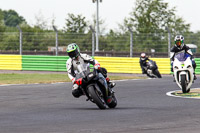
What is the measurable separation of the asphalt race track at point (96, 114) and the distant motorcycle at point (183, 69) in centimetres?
72

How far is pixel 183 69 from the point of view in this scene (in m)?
14.0

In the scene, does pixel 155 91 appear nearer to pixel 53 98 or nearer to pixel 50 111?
pixel 53 98

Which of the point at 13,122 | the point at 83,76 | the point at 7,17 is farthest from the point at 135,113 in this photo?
the point at 7,17

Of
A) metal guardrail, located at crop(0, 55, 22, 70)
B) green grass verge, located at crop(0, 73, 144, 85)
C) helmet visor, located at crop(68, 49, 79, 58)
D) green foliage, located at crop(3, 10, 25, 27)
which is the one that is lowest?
green grass verge, located at crop(0, 73, 144, 85)

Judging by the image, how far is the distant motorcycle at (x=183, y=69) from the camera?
1402 centimetres

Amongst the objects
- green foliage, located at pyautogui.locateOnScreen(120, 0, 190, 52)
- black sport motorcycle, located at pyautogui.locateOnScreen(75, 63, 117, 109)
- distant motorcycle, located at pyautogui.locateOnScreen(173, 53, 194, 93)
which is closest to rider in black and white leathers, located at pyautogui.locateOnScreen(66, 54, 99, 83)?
black sport motorcycle, located at pyautogui.locateOnScreen(75, 63, 117, 109)

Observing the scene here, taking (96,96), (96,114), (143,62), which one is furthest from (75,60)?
(143,62)

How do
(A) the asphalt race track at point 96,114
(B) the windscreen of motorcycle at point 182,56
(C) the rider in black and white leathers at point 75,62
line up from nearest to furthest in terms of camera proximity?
(A) the asphalt race track at point 96,114 → (C) the rider in black and white leathers at point 75,62 → (B) the windscreen of motorcycle at point 182,56

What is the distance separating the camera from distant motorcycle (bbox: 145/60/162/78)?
2515cm

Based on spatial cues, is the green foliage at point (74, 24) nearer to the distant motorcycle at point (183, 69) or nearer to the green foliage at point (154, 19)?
the green foliage at point (154, 19)

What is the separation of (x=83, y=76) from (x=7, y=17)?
159829mm

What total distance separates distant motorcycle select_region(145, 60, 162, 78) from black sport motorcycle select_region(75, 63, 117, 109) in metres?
14.0

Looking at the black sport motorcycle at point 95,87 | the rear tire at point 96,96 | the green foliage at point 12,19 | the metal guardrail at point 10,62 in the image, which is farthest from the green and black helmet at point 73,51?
the green foliage at point 12,19

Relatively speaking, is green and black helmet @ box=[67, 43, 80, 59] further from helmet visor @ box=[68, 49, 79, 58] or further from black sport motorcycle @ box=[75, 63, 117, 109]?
black sport motorcycle @ box=[75, 63, 117, 109]
